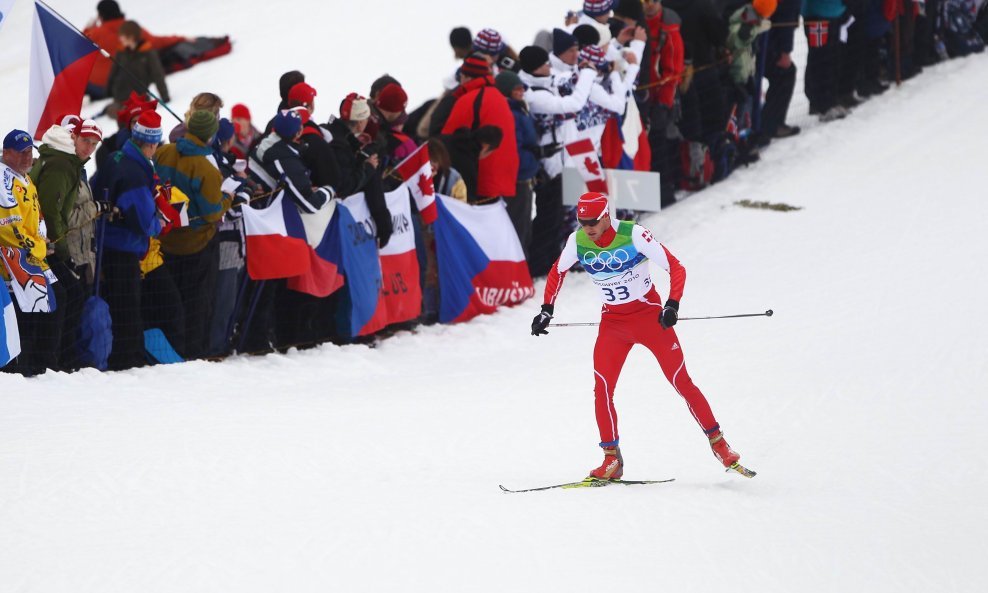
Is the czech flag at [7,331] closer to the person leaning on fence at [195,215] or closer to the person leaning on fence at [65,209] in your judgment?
the person leaning on fence at [65,209]

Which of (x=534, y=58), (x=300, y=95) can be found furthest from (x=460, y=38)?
(x=300, y=95)

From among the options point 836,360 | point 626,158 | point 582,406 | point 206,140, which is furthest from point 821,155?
point 206,140

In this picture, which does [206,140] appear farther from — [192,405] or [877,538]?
[877,538]

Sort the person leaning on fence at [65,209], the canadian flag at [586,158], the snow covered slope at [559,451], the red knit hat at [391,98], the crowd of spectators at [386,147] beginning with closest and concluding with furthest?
the snow covered slope at [559,451], the person leaning on fence at [65,209], the crowd of spectators at [386,147], the red knit hat at [391,98], the canadian flag at [586,158]

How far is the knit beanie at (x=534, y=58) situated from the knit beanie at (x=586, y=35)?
0.65m

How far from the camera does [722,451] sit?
8031 millimetres

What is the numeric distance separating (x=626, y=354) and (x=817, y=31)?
1000 centimetres

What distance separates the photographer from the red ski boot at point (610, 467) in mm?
7945

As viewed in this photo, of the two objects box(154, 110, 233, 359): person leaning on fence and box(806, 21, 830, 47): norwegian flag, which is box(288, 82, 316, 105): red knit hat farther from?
box(806, 21, 830, 47): norwegian flag

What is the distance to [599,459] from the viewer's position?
8703 mm

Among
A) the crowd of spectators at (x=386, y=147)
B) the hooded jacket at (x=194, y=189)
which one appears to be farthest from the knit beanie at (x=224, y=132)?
the hooded jacket at (x=194, y=189)

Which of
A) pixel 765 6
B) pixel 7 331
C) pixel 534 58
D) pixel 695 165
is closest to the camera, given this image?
pixel 7 331

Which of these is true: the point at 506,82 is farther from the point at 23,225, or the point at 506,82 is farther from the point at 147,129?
the point at 23,225

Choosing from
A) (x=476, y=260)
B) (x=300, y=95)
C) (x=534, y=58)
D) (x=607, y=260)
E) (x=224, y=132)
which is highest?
(x=534, y=58)
